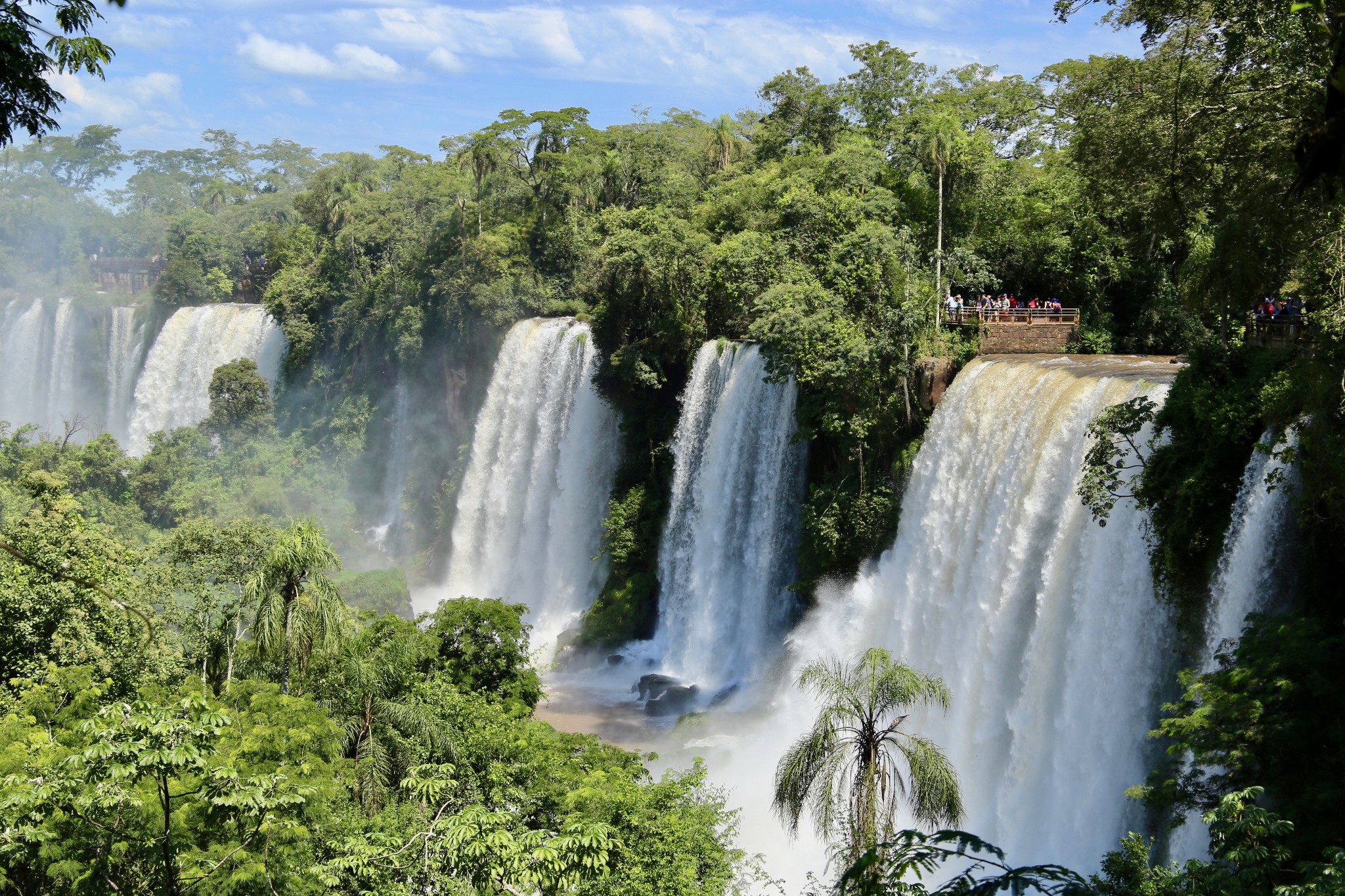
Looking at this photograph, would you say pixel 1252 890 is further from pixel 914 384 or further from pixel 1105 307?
pixel 1105 307

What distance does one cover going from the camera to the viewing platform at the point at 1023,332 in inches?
912

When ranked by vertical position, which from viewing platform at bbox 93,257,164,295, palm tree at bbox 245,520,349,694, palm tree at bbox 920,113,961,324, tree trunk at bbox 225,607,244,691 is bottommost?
tree trunk at bbox 225,607,244,691

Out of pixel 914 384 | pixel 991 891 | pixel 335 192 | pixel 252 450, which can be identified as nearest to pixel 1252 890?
pixel 991 891

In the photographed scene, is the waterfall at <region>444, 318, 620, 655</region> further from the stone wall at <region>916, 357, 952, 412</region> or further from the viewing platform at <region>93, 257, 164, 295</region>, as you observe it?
the viewing platform at <region>93, 257, 164, 295</region>

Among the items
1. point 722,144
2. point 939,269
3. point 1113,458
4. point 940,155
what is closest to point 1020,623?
point 1113,458

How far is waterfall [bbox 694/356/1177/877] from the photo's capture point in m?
15.0

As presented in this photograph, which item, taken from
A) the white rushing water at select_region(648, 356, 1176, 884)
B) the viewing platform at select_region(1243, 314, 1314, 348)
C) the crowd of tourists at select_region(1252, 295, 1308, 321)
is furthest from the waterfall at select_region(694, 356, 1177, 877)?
the crowd of tourists at select_region(1252, 295, 1308, 321)

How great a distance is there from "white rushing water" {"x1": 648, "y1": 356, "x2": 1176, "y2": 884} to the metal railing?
1964 millimetres

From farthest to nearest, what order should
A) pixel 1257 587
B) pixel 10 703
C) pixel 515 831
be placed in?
pixel 10 703
pixel 1257 587
pixel 515 831

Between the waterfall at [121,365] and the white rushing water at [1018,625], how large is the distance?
144ft

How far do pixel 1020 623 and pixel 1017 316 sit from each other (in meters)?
8.67

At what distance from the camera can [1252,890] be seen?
856 centimetres

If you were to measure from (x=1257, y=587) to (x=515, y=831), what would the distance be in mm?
8695

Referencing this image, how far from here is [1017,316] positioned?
78.7ft
